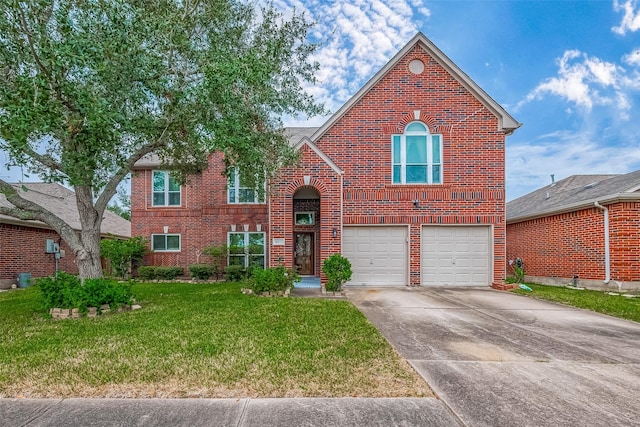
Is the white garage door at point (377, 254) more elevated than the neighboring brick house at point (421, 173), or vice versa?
the neighboring brick house at point (421, 173)

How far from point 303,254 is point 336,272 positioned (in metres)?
5.26

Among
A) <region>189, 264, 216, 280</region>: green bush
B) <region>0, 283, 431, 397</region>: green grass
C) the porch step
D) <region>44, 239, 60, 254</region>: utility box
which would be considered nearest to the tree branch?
<region>0, 283, 431, 397</region>: green grass

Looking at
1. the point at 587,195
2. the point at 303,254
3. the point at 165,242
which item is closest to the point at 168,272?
the point at 165,242

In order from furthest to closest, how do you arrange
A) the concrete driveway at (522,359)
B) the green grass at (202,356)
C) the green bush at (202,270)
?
1. the green bush at (202,270)
2. the green grass at (202,356)
3. the concrete driveway at (522,359)

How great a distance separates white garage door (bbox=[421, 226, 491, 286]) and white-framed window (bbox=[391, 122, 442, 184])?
192 cm

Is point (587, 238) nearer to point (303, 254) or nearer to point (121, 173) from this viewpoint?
point (303, 254)

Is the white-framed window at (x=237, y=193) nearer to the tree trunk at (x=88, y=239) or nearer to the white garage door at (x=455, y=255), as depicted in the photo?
the tree trunk at (x=88, y=239)

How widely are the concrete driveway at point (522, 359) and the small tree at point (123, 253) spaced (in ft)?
37.1

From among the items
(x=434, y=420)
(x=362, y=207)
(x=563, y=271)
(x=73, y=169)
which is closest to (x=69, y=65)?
(x=73, y=169)

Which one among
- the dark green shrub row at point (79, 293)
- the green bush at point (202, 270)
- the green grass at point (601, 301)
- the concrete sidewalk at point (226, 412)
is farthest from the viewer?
the green bush at point (202, 270)

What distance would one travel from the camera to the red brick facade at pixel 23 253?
13625 mm

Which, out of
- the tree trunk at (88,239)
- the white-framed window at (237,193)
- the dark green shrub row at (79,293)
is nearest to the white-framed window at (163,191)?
the white-framed window at (237,193)

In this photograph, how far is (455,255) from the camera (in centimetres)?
1245

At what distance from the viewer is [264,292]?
989cm
